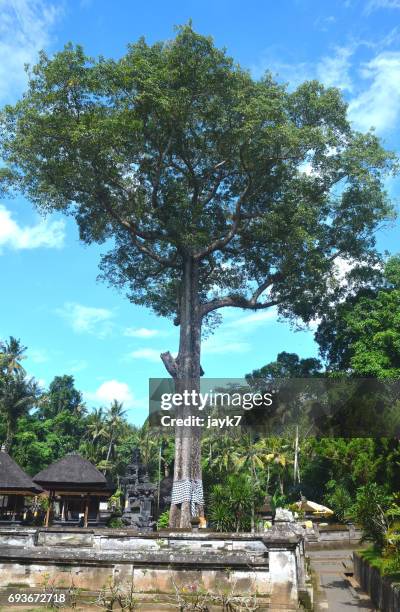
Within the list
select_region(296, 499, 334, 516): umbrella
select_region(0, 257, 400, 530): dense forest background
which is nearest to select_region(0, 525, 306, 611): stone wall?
select_region(0, 257, 400, 530): dense forest background

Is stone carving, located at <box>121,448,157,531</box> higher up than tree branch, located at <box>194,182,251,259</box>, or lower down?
lower down

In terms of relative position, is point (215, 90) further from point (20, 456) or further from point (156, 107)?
point (20, 456)

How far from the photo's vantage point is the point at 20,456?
43.8 metres

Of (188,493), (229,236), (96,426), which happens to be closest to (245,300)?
(229,236)

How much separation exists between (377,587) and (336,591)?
9.09 ft

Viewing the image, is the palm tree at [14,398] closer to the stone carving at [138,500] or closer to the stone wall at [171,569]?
the stone carving at [138,500]

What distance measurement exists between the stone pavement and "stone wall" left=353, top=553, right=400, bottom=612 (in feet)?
0.59

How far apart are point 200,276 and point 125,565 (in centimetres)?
2039

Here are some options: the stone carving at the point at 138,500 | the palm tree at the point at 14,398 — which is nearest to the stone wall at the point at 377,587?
the stone carving at the point at 138,500

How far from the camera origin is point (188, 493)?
20.5m

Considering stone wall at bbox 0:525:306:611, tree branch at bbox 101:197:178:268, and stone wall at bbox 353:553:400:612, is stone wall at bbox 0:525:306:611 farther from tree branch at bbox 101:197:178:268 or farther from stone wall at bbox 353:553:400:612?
tree branch at bbox 101:197:178:268

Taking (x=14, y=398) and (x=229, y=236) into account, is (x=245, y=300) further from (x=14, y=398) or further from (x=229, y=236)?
(x=14, y=398)

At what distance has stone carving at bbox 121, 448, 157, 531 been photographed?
746 inches

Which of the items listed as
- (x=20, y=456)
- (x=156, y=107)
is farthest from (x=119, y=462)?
(x=156, y=107)
